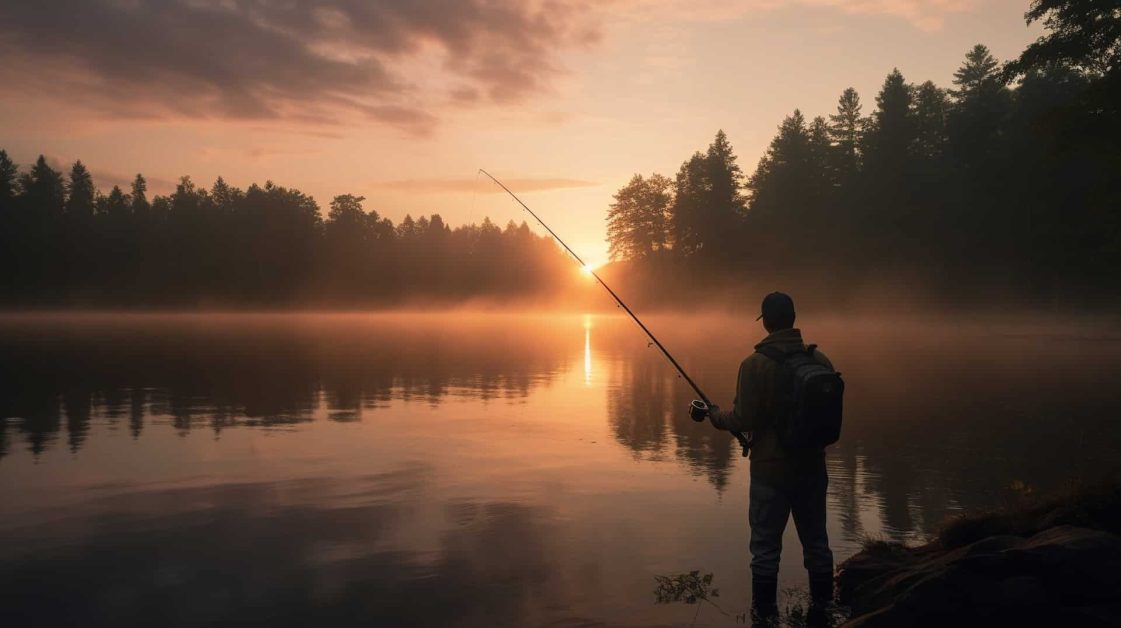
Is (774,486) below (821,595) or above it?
above

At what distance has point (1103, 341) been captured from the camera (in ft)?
152

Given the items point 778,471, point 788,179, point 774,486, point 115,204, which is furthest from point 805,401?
point 115,204

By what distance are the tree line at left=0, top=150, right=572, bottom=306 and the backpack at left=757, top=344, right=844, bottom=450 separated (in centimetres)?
12686

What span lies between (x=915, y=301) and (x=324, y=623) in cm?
7457

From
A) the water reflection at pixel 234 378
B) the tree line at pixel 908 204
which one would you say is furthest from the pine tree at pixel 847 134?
the water reflection at pixel 234 378

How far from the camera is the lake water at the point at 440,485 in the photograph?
7.43 metres

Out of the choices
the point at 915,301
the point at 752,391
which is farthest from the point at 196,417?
the point at 915,301

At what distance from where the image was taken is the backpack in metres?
6.37

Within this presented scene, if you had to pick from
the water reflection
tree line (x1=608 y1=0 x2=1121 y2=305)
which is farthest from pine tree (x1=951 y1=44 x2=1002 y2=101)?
the water reflection

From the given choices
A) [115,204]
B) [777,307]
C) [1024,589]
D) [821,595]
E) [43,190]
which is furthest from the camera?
[115,204]

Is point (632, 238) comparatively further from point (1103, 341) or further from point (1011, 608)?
point (1011, 608)

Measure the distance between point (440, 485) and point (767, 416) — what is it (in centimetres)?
625

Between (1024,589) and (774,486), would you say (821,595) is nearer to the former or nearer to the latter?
(774,486)

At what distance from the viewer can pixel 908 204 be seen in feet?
247
